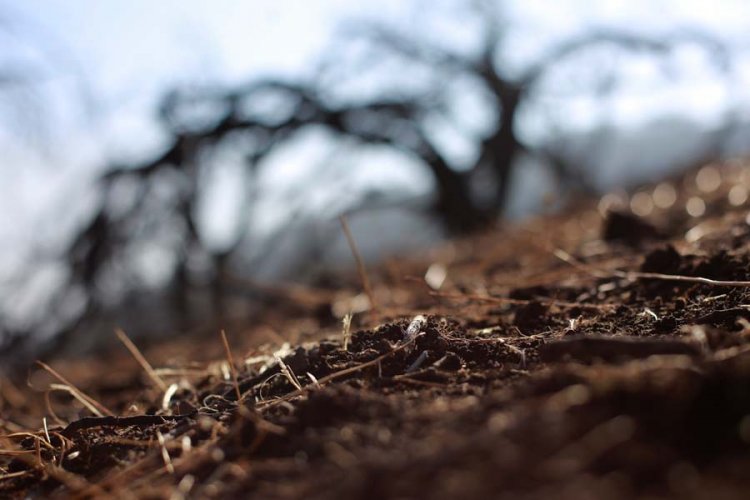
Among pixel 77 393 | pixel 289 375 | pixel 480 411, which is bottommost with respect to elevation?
pixel 77 393

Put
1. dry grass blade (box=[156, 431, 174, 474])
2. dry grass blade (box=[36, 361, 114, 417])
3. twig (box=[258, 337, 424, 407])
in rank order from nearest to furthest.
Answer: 1. dry grass blade (box=[156, 431, 174, 474])
2. twig (box=[258, 337, 424, 407])
3. dry grass blade (box=[36, 361, 114, 417])

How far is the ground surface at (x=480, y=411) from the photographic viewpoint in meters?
0.69

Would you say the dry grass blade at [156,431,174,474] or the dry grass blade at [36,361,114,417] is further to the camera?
the dry grass blade at [36,361,114,417]

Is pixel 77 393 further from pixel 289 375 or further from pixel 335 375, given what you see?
pixel 335 375

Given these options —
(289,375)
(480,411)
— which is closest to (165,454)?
(289,375)

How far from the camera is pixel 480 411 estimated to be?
0.84 m

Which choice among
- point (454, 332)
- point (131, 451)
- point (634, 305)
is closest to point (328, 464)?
point (131, 451)

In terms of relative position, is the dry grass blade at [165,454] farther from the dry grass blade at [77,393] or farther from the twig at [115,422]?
the dry grass blade at [77,393]

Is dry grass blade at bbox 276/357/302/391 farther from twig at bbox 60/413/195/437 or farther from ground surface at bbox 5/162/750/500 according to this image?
twig at bbox 60/413/195/437

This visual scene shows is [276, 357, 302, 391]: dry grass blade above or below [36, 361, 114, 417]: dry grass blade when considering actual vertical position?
above

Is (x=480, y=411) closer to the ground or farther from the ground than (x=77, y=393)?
farther from the ground

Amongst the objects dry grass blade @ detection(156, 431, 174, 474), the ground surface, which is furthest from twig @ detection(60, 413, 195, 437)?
dry grass blade @ detection(156, 431, 174, 474)

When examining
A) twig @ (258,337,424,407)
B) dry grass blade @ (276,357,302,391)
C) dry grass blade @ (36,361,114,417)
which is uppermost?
twig @ (258,337,424,407)

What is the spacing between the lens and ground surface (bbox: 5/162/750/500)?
69 cm
